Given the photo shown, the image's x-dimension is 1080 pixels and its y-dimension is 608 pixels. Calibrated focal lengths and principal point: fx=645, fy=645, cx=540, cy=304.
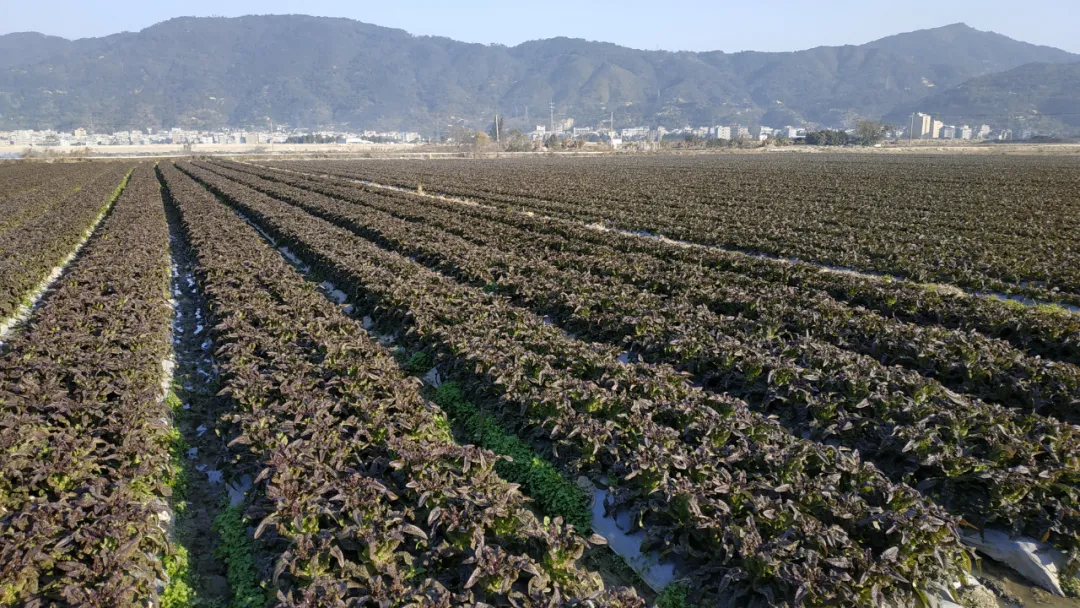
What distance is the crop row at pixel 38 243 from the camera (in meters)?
13.1

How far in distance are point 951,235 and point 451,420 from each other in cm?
1774

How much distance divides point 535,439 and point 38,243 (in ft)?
59.2

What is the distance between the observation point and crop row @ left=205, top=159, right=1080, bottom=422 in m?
7.30

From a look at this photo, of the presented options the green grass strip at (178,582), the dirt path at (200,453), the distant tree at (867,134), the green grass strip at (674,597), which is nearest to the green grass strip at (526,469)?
the green grass strip at (674,597)

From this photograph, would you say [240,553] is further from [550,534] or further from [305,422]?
[550,534]

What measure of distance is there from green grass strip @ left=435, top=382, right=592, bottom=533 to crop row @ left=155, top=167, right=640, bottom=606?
14.1 inches

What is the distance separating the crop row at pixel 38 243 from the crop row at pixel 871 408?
10430mm

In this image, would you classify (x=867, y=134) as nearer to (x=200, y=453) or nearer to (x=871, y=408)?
(x=871, y=408)

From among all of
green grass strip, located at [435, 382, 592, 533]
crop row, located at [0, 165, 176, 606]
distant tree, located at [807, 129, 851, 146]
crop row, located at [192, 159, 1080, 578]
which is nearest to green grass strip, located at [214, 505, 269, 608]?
crop row, located at [0, 165, 176, 606]

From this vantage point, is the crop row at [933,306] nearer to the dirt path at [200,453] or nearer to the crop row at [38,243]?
the dirt path at [200,453]

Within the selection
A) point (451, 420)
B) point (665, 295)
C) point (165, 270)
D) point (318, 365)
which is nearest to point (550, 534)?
point (451, 420)

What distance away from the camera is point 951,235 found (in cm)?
1906

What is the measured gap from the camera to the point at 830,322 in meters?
9.58

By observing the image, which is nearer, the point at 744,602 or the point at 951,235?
the point at 744,602
